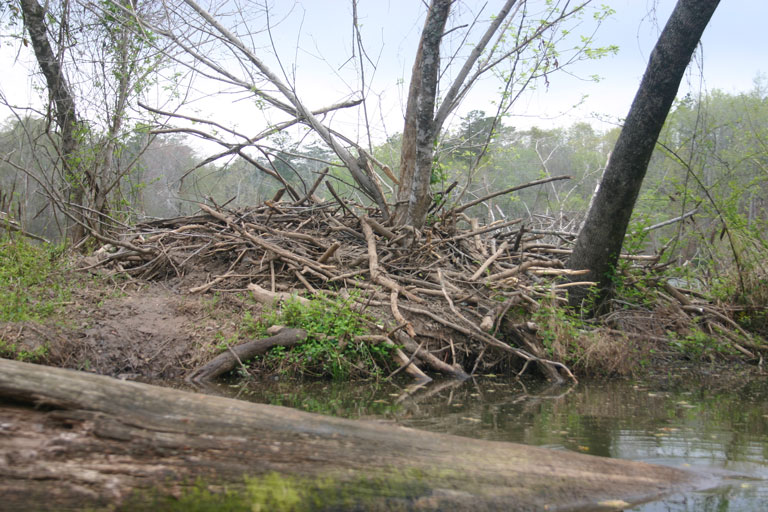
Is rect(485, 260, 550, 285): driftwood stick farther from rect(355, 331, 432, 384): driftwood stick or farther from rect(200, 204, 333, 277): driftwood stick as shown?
rect(200, 204, 333, 277): driftwood stick

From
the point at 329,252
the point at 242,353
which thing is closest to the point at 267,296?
the point at 329,252

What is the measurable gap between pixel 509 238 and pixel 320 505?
26.9 feet

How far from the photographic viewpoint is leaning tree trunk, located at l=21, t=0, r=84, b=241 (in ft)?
36.7

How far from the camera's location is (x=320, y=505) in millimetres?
2062

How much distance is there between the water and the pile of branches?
53 centimetres

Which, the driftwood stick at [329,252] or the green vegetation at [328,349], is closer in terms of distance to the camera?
the green vegetation at [328,349]

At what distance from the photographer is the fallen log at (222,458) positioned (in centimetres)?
191

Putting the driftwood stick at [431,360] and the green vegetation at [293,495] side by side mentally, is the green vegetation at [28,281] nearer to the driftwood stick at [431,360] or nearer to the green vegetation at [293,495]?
the driftwood stick at [431,360]

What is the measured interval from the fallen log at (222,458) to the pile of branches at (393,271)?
13.2 feet

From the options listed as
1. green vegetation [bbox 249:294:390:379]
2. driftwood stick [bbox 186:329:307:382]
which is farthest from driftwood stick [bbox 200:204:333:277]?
driftwood stick [bbox 186:329:307:382]

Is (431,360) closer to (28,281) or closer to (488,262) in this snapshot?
(488,262)

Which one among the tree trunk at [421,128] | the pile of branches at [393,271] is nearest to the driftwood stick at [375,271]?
the pile of branches at [393,271]

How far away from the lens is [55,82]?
11.3m

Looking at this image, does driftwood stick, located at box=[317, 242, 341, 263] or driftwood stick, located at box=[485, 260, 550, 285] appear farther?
driftwood stick, located at box=[317, 242, 341, 263]
